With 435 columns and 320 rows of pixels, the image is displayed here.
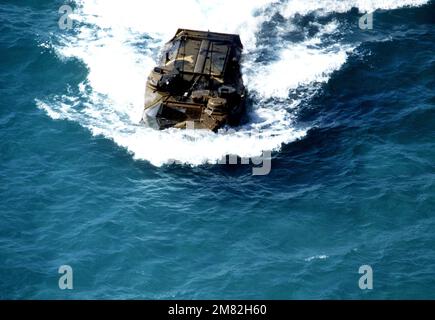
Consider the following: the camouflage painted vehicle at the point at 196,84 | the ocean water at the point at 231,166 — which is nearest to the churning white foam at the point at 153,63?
the ocean water at the point at 231,166

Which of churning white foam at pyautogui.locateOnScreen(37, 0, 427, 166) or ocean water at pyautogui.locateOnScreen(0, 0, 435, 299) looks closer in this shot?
ocean water at pyautogui.locateOnScreen(0, 0, 435, 299)

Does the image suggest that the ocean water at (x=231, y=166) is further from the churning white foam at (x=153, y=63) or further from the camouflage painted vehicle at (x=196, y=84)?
the camouflage painted vehicle at (x=196, y=84)

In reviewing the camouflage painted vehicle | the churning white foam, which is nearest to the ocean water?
the churning white foam

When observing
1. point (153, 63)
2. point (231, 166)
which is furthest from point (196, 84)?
point (153, 63)

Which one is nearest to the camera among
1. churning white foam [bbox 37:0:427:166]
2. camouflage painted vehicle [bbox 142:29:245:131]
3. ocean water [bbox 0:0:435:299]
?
ocean water [bbox 0:0:435:299]

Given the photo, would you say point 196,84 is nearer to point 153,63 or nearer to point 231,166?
point 231,166

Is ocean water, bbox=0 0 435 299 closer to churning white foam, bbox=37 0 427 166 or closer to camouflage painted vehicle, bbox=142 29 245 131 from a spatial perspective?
churning white foam, bbox=37 0 427 166
